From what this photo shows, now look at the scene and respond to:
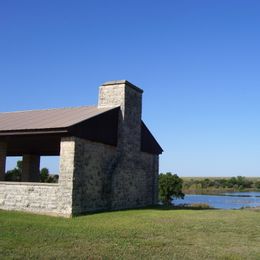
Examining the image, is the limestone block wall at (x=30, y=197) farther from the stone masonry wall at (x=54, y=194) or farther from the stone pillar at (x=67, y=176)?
the stone pillar at (x=67, y=176)

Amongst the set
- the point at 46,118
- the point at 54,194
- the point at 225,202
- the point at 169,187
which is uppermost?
the point at 46,118

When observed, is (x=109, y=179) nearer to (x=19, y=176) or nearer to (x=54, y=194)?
(x=54, y=194)

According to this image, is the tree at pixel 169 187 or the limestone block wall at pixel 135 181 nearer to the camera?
the limestone block wall at pixel 135 181

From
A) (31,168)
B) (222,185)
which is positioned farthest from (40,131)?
(222,185)

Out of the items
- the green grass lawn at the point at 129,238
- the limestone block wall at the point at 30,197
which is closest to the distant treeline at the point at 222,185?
the limestone block wall at the point at 30,197


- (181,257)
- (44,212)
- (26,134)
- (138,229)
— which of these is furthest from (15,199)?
(181,257)

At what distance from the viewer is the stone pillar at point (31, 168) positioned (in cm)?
2851

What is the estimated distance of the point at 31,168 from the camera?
29.2 m

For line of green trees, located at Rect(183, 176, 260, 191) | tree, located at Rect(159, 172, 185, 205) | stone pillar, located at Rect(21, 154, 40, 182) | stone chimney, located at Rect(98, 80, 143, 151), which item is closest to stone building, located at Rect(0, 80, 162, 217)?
stone chimney, located at Rect(98, 80, 143, 151)

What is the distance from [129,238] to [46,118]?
9927 mm

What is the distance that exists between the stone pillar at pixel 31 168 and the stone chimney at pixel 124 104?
9.38 meters

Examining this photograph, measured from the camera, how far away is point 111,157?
2052cm

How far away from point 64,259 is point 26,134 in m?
9.97

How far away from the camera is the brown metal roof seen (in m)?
18.0
